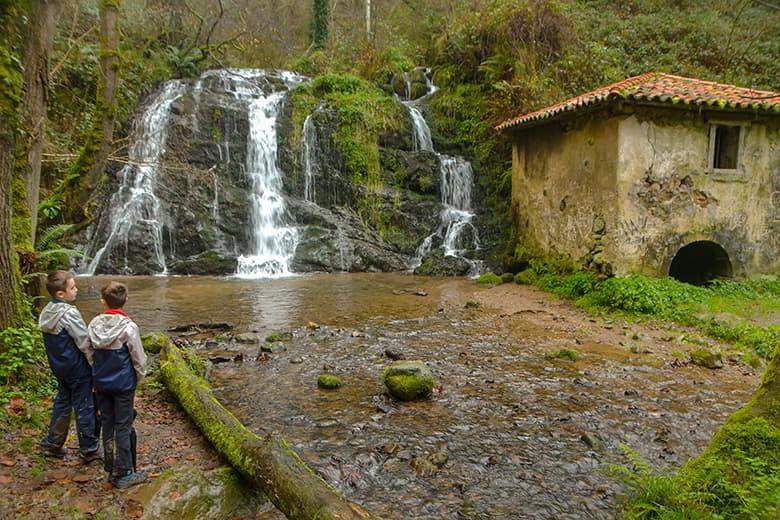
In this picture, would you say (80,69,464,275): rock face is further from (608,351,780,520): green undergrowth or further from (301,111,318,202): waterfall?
(608,351,780,520): green undergrowth

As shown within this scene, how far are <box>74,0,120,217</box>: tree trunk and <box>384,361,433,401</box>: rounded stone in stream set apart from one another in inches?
223

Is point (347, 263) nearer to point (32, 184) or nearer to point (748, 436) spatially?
point (32, 184)

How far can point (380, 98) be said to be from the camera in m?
20.5

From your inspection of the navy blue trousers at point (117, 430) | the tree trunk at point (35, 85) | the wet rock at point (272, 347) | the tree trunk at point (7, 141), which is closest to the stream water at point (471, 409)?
the wet rock at point (272, 347)

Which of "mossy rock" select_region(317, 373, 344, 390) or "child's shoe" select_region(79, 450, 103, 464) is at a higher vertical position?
"child's shoe" select_region(79, 450, 103, 464)

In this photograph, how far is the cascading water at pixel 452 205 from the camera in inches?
698

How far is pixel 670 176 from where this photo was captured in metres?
10.6

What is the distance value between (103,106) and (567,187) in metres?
10.0

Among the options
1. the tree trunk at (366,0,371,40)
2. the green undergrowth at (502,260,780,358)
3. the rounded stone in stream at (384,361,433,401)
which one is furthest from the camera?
the tree trunk at (366,0,371,40)

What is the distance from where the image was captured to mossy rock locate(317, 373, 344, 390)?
19.1ft

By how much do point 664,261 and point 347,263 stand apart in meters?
9.81

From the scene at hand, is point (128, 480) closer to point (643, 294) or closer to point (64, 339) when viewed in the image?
point (64, 339)

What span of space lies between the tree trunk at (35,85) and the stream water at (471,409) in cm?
315

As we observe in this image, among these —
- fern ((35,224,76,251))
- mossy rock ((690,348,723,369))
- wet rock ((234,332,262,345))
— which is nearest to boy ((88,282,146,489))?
wet rock ((234,332,262,345))
